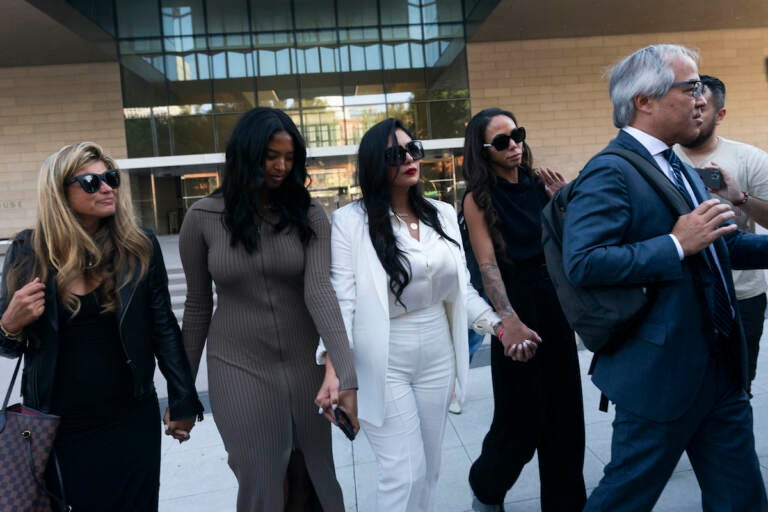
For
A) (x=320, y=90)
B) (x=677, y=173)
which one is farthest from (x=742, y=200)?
(x=320, y=90)

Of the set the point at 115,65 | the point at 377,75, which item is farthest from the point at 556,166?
the point at 115,65

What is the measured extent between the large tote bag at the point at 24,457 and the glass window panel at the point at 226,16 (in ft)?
68.3

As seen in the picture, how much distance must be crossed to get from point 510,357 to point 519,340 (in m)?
0.25

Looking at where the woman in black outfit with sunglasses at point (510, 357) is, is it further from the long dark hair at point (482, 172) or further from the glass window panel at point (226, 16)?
the glass window panel at point (226, 16)

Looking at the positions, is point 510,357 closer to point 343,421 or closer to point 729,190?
point 343,421

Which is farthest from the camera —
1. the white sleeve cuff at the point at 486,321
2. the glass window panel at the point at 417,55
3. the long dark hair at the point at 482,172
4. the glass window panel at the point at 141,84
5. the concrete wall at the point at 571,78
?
the concrete wall at the point at 571,78

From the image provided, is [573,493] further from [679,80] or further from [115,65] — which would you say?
[115,65]

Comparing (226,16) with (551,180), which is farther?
(226,16)

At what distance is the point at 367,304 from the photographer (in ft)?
8.55

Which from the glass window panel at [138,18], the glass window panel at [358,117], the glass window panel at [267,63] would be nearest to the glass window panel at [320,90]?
the glass window panel at [358,117]

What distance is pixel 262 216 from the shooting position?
2.56 m

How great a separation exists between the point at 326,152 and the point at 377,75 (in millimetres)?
3357

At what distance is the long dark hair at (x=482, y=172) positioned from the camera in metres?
3.06

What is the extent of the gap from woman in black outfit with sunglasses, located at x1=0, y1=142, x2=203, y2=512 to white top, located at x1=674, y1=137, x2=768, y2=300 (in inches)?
112
